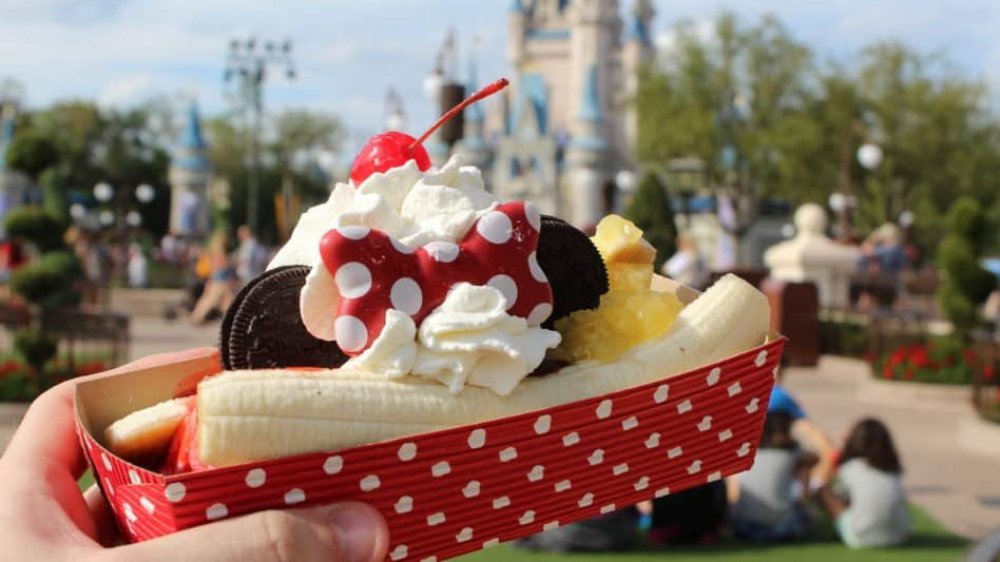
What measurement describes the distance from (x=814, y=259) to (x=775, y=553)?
12.8m

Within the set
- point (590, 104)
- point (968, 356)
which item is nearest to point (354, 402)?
point (968, 356)

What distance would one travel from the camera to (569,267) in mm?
1917

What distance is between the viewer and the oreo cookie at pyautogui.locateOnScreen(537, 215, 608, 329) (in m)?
1.91

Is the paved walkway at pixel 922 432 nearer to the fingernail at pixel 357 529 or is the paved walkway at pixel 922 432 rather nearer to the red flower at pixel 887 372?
the red flower at pixel 887 372

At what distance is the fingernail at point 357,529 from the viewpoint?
160 cm

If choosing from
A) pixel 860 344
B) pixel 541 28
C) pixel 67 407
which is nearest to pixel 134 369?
pixel 67 407

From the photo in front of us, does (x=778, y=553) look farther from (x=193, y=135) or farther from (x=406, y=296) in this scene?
(x=193, y=135)

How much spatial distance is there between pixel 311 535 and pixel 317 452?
116 millimetres

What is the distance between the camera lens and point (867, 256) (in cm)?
2444

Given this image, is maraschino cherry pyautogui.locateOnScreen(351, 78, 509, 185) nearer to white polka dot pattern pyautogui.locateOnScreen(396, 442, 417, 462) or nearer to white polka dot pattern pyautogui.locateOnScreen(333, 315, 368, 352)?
white polka dot pattern pyautogui.locateOnScreen(333, 315, 368, 352)

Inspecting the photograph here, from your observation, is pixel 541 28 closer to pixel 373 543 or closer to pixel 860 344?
pixel 860 344

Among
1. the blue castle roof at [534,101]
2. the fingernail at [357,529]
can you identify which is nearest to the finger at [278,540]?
the fingernail at [357,529]

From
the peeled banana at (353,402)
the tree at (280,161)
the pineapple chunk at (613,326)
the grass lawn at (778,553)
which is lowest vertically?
the tree at (280,161)

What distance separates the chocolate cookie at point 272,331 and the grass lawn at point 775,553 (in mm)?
4640
